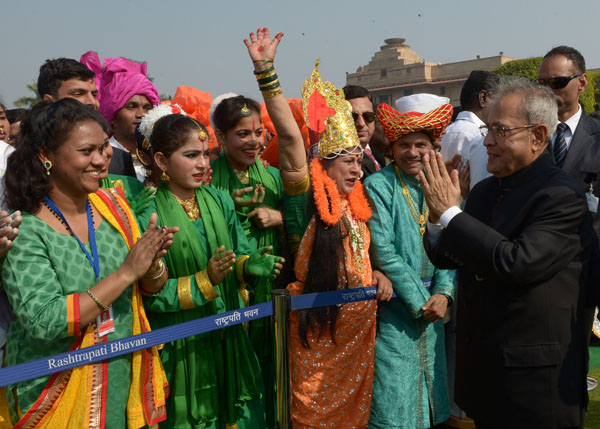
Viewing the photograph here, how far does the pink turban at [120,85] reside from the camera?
4367mm

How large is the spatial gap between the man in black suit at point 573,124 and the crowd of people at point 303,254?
18 millimetres

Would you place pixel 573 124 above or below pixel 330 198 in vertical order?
above

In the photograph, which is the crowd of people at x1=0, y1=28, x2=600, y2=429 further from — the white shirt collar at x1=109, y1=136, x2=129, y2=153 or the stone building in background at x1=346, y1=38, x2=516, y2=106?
the stone building in background at x1=346, y1=38, x2=516, y2=106

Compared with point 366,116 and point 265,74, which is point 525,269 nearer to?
Answer: point 265,74

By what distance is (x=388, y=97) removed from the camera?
68000 millimetres

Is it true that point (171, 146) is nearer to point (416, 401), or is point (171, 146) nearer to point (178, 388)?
point (178, 388)

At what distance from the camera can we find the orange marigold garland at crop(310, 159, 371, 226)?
337 cm

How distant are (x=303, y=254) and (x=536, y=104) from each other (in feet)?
5.34

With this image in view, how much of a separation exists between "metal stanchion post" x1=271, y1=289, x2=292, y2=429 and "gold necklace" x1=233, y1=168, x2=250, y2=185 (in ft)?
3.06

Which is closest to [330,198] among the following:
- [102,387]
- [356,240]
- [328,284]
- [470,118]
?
[356,240]

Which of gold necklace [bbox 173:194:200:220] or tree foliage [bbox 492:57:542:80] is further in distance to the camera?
tree foliage [bbox 492:57:542:80]

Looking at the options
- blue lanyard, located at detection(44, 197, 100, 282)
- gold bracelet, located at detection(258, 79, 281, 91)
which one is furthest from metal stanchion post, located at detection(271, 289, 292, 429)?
gold bracelet, located at detection(258, 79, 281, 91)

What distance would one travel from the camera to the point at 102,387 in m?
2.47

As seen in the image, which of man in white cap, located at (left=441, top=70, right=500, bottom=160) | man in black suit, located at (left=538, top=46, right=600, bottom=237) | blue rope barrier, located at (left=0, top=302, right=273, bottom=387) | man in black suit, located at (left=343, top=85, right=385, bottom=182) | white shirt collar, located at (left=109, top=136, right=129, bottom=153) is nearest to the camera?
blue rope barrier, located at (left=0, top=302, right=273, bottom=387)
